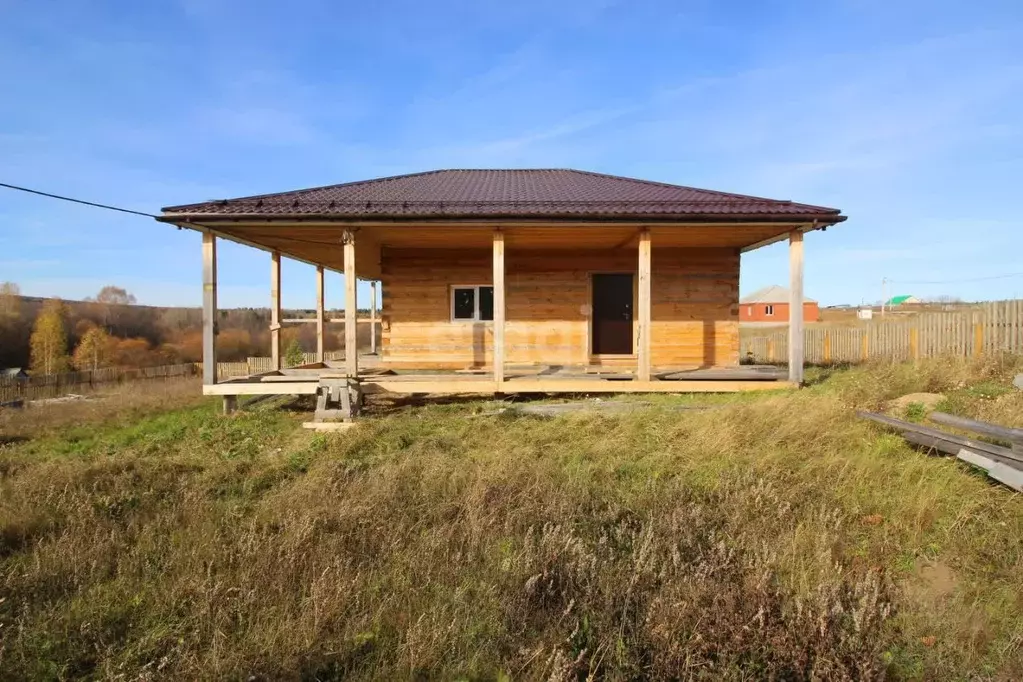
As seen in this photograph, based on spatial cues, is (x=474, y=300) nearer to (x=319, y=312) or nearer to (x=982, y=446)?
(x=319, y=312)

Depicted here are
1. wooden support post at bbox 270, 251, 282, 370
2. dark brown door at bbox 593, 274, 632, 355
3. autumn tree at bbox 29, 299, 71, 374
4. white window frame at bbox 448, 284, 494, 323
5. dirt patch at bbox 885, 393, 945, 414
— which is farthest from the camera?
autumn tree at bbox 29, 299, 71, 374

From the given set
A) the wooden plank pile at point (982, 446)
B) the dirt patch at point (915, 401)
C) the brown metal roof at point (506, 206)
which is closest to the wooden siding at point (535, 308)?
the brown metal roof at point (506, 206)

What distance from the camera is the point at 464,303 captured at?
497 inches

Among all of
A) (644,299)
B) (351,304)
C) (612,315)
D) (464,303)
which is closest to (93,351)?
(464,303)

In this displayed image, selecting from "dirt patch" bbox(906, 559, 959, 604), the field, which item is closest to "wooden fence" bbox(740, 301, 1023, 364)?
the field

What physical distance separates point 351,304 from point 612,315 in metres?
6.64

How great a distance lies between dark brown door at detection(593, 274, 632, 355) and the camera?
13.2 metres

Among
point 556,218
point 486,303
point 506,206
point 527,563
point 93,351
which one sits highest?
point 506,206

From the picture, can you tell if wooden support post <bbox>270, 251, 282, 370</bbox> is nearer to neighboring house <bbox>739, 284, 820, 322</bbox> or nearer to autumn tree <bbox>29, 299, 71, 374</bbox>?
autumn tree <bbox>29, 299, 71, 374</bbox>

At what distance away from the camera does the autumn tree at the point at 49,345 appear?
4450 centimetres

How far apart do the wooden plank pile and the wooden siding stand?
656cm

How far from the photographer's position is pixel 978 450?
15.7 feet

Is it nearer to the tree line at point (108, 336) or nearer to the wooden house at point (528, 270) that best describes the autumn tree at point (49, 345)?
the tree line at point (108, 336)

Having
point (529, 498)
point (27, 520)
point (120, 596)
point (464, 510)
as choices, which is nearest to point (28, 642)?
point (120, 596)
